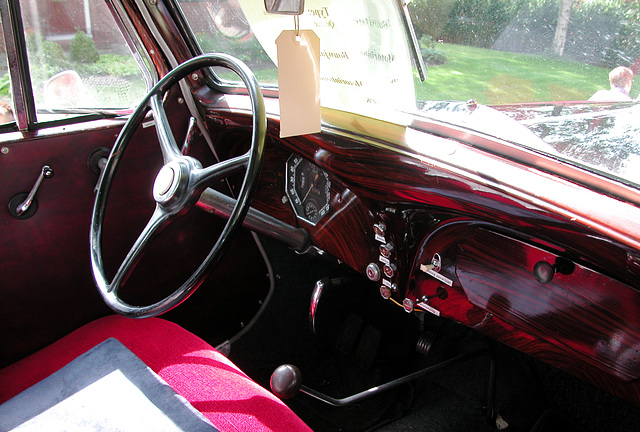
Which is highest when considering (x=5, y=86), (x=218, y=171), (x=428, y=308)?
(x=5, y=86)

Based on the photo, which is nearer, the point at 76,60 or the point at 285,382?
the point at 285,382

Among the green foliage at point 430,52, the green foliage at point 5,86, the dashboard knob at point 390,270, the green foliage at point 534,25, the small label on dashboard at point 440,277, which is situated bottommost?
the dashboard knob at point 390,270

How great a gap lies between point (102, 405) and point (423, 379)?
3.76ft

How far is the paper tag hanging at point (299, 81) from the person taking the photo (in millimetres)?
1021

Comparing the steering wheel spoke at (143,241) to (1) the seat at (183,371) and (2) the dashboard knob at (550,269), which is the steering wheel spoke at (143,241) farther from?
(2) the dashboard knob at (550,269)

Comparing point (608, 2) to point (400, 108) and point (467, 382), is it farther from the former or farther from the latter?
point (467, 382)

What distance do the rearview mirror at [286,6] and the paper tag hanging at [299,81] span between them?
0.04 meters

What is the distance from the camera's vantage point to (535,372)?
69.2 inches

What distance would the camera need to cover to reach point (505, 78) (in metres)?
0.99

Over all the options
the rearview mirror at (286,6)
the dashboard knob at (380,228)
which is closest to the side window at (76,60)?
the rearview mirror at (286,6)

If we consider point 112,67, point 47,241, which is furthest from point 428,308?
point 112,67

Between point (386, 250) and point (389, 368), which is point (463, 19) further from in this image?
point (389, 368)

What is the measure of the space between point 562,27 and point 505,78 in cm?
14

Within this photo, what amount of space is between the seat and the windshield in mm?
693
